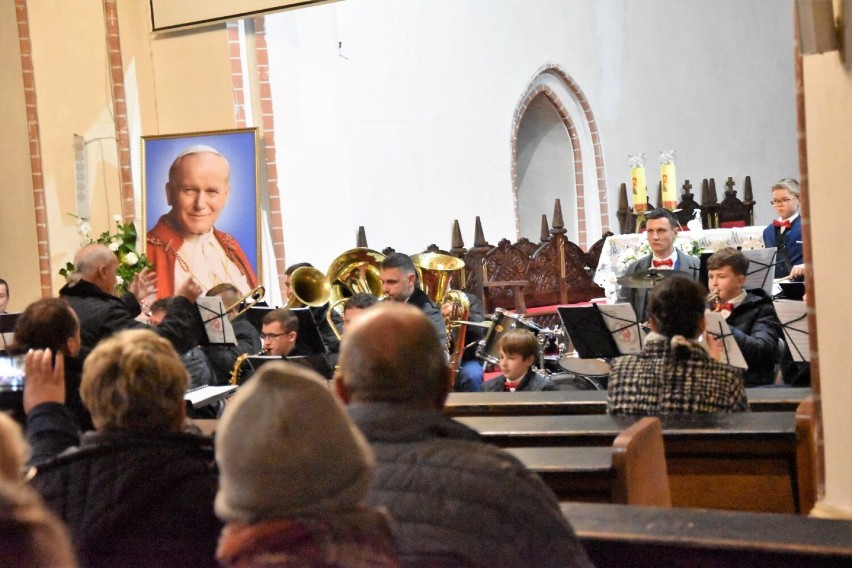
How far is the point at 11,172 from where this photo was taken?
8.84 meters

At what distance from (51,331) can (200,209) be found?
5.35 metres

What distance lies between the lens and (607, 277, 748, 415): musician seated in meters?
3.68

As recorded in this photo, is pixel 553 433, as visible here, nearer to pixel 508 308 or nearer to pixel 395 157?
pixel 508 308

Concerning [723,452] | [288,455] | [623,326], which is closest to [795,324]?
[623,326]

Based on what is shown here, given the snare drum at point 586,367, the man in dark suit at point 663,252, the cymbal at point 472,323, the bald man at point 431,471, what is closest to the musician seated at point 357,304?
the cymbal at point 472,323

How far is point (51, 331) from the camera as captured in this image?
139 inches

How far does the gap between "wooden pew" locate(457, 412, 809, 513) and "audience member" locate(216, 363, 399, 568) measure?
2.14 m

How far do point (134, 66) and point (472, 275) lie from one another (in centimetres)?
363

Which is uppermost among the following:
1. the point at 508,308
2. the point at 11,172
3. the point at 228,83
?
the point at 228,83

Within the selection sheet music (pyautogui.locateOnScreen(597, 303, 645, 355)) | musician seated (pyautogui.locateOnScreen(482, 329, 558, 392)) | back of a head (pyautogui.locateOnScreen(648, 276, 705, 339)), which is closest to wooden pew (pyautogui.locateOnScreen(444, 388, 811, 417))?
back of a head (pyautogui.locateOnScreen(648, 276, 705, 339))

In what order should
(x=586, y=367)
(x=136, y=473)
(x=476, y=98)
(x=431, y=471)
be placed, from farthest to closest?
(x=476, y=98) < (x=586, y=367) < (x=136, y=473) < (x=431, y=471)

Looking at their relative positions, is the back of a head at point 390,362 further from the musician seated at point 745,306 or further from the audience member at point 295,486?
the musician seated at point 745,306

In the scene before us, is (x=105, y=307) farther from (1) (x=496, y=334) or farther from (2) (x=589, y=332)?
(1) (x=496, y=334)

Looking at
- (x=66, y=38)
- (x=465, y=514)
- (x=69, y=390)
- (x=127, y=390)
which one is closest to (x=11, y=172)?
(x=66, y=38)
